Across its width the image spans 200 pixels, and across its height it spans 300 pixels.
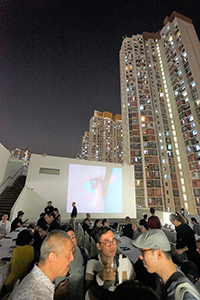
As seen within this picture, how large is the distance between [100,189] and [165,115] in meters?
26.6

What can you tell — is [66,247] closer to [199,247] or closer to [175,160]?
[199,247]

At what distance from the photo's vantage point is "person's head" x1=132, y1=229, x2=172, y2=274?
1.22 meters

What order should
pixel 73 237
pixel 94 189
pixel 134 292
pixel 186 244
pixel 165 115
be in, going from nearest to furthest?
pixel 134 292
pixel 73 237
pixel 186 244
pixel 94 189
pixel 165 115

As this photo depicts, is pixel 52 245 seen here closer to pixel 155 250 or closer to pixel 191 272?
pixel 155 250

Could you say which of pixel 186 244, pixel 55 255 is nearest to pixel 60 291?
pixel 55 255

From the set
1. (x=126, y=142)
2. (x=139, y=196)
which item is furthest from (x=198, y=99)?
(x=139, y=196)

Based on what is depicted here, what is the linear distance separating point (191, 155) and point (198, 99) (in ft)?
34.0

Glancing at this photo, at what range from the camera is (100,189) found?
1146 centimetres

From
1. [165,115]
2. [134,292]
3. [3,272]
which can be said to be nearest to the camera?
[134,292]

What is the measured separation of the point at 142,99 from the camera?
3069cm

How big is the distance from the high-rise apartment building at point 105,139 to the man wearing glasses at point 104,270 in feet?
184

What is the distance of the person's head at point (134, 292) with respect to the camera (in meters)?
0.58

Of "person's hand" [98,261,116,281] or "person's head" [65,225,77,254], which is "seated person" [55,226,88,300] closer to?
"person's head" [65,225,77,254]

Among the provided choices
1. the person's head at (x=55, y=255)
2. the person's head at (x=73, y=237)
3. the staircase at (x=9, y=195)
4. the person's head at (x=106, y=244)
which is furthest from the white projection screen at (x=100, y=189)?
the person's head at (x=55, y=255)
